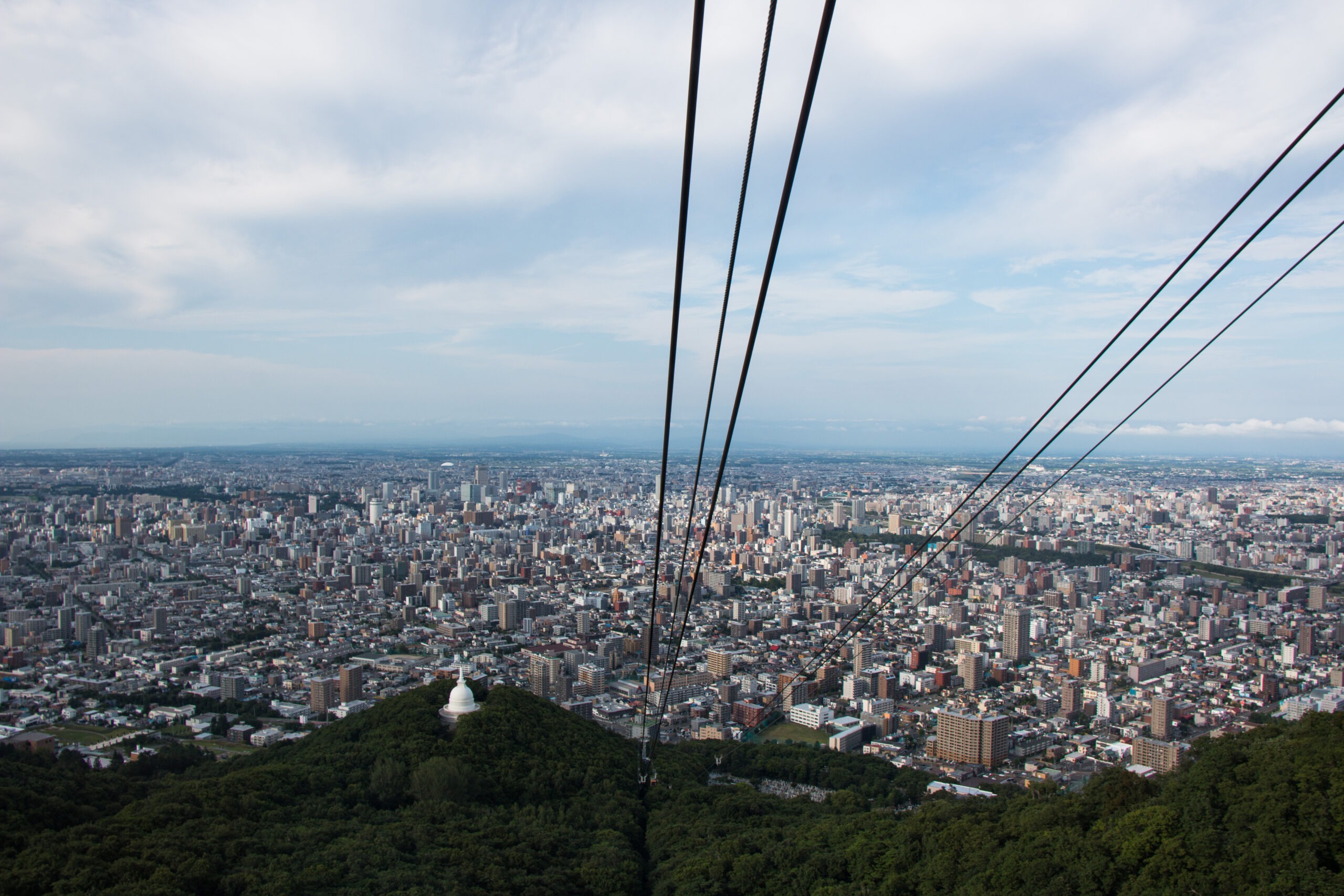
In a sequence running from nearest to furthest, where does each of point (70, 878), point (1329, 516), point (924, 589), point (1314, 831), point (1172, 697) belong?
1. point (1314, 831)
2. point (70, 878)
3. point (1172, 697)
4. point (924, 589)
5. point (1329, 516)

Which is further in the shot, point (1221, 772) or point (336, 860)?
point (336, 860)

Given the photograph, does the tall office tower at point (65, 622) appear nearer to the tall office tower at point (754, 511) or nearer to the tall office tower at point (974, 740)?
the tall office tower at point (974, 740)

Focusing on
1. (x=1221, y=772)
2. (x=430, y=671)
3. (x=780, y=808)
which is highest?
(x=1221, y=772)

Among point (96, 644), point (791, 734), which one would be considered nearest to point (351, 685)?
point (96, 644)

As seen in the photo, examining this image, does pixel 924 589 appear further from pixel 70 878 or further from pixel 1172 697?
pixel 70 878

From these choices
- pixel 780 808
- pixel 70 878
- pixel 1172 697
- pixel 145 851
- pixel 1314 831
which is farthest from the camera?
pixel 1172 697

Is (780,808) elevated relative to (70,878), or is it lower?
lower

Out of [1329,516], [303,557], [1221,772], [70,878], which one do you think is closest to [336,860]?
[70,878]
